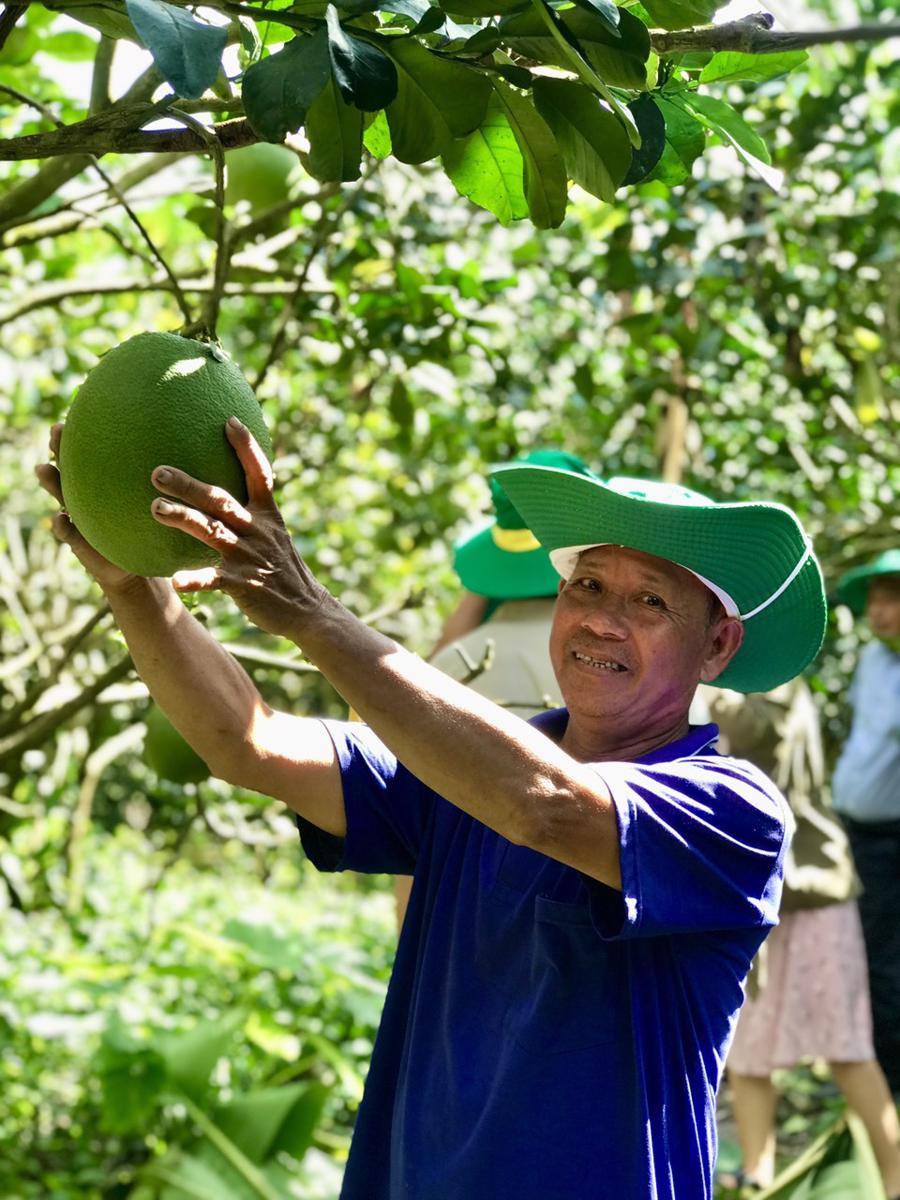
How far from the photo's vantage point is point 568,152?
51.0 inches

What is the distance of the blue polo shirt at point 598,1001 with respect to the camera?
150 centimetres

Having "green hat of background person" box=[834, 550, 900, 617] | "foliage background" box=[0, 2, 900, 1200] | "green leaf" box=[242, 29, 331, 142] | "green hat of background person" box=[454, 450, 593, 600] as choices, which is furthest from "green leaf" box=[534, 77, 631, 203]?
"green hat of background person" box=[834, 550, 900, 617]

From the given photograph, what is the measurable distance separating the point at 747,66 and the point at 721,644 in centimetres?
74

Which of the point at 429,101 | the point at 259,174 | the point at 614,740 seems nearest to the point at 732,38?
the point at 429,101

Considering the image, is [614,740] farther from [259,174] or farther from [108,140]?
[259,174]

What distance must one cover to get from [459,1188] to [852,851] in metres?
3.57

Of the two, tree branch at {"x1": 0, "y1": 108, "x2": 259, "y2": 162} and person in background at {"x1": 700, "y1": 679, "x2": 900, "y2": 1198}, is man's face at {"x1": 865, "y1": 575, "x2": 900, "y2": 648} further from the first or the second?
tree branch at {"x1": 0, "y1": 108, "x2": 259, "y2": 162}

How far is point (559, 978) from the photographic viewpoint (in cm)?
160

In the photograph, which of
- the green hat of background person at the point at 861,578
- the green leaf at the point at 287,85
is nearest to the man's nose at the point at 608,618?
the green leaf at the point at 287,85

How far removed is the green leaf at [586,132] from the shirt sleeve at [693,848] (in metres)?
0.58

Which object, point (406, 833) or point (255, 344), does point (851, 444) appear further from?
point (406, 833)

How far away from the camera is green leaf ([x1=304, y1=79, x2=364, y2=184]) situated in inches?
47.9

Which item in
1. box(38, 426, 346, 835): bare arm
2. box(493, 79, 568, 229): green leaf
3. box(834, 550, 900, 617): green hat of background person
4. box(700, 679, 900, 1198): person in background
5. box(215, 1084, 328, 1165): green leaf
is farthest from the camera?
box(834, 550, 900, 617): green hat of background person

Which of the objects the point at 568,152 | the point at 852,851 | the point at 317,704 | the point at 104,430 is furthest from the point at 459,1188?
the point at 317,704
